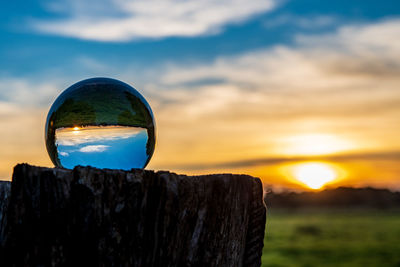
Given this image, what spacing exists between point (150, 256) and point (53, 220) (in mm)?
542

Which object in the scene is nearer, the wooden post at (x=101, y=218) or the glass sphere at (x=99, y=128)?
the wooden post at (x=101, y=218)

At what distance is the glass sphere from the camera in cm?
288

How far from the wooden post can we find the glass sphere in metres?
0.81

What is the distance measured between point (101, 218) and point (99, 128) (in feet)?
3.56

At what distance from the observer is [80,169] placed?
79.4 inches

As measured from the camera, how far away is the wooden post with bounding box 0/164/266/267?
199cm

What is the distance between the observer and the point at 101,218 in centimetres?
201

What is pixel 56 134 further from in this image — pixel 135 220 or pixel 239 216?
pixel 239 216

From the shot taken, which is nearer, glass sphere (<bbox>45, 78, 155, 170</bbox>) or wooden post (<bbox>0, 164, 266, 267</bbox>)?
wooden post (<bbox>0, 164, 266, 267</bbox>)

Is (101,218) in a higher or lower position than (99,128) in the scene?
lower

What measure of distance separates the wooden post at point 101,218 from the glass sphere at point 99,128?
2.67 feet

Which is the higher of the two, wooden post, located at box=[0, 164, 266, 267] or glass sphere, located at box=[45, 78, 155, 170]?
glass sphere, located at box=[45, 78, 155, 170]

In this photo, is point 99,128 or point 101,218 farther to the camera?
point 99,128

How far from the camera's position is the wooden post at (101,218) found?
6.53ft
